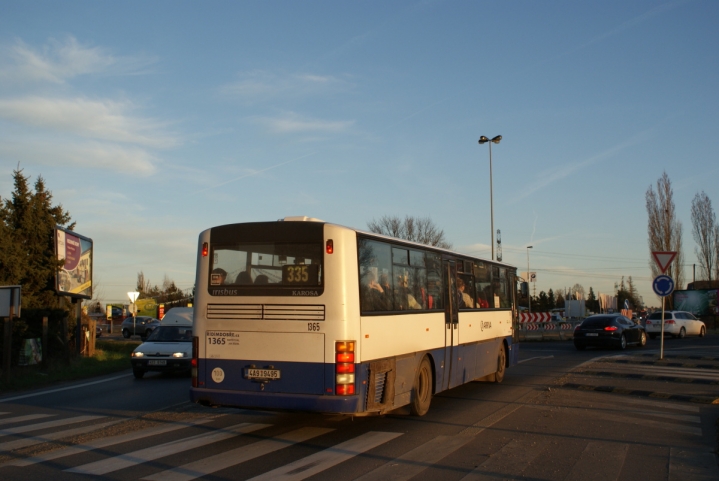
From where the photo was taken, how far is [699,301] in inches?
2275

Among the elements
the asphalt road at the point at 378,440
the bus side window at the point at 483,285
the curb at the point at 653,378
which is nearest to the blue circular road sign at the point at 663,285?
the curb at the point at 653,378

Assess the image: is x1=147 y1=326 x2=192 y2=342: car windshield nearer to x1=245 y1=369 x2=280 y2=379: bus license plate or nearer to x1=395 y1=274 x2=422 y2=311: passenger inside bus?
x1=395 y1=274 x2=422 y2=311: passenger inside bus

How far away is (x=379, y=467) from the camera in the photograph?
7.59 m

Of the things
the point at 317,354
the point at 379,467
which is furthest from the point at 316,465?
the point at 317,354

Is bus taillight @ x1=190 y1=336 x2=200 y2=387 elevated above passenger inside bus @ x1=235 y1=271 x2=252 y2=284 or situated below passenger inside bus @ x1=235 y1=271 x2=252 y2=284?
below

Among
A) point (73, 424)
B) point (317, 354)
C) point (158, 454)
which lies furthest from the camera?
point (73, 424)

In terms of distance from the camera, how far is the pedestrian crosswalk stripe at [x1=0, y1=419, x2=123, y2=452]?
350 inches

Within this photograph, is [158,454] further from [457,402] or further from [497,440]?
[457,402]

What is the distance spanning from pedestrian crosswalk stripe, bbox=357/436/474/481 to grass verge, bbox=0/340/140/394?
12.2m

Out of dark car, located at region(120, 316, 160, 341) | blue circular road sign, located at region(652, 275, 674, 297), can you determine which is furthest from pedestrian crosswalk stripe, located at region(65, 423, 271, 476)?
dark car, located at region(120, 316, 160, 341)

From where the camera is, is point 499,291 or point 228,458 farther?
point 499,291

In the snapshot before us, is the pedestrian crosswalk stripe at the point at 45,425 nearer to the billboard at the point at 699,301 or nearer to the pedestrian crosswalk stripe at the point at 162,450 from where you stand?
the pedestrian crosswalk stripe at the point at 162,450

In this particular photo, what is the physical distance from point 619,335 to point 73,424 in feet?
→ 74.9

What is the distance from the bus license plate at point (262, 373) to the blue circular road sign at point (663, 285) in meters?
14.3
